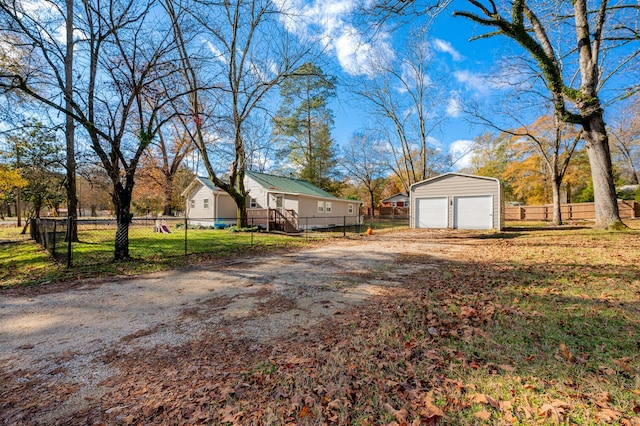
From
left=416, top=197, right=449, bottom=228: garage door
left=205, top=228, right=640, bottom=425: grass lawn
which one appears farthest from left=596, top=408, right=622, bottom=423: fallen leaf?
left=416, top=197, right=449, bottom=228: garage door

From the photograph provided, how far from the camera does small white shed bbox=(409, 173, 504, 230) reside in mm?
15992

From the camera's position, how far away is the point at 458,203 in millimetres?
17094

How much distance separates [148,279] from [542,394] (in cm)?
650

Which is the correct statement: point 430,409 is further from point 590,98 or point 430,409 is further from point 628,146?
point 628,146

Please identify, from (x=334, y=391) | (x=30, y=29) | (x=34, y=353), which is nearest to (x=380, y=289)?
(x=334, y=391)

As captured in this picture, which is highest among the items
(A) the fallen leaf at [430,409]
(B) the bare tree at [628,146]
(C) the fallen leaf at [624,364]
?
(B) the bare tree at [628,146]

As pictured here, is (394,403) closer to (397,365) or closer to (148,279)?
(397,365)

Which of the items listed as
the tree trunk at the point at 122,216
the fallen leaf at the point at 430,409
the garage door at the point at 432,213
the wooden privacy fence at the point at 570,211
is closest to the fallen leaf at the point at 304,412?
the fallen leaf at the point at 430,409

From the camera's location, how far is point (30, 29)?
6.86m

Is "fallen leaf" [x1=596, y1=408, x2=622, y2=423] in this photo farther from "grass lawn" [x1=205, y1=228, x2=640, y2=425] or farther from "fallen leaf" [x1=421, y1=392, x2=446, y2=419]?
"fallen leaf" [x1=421, y1=392, x2=446, y2=419]

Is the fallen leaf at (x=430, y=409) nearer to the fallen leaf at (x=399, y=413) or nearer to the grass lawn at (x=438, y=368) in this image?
the grass lawn at (x=438, y=368)

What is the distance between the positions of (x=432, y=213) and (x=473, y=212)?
2351mm

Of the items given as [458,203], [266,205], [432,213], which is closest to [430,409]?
[458,203]

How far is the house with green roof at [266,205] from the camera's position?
18.0m
